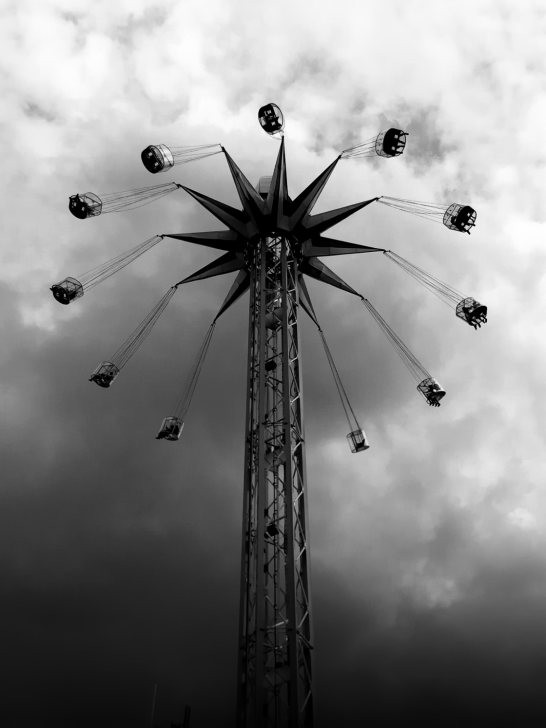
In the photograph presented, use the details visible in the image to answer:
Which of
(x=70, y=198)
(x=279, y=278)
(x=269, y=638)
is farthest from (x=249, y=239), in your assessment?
(x=269, y=638)

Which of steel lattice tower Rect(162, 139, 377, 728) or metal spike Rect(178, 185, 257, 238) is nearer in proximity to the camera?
steel lattice tower Rect(162, 139, 377, 728)

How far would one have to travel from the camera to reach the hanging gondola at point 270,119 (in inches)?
1122

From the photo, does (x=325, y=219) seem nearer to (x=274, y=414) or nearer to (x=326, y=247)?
(x=326, y=247)

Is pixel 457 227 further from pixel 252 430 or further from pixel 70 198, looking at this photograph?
pixel 70 198

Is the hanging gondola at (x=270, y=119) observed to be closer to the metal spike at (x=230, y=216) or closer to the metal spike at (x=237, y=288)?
the metal spike at (x=230, y=216)

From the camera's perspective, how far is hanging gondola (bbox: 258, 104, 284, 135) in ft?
93.5

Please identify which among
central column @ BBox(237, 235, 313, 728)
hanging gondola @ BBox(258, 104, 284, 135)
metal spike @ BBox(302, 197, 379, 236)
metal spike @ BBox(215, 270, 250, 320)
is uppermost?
hanging gondola @ BBox(258, 104, 284, 135)

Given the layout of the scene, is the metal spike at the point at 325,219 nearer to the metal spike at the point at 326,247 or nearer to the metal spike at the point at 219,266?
the metal spike at the point at 326,247

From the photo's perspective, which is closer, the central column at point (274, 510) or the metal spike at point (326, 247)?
the central column at point (274, 510)

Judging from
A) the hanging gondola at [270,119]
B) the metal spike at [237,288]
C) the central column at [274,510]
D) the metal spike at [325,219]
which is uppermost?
the hanging gondola at [270,119]

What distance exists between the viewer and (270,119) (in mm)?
28516

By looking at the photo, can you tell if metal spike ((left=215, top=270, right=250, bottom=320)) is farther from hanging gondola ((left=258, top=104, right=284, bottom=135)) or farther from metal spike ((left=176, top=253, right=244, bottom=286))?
hanging gondola ((left=258, top=104, right=284, bottom=135))

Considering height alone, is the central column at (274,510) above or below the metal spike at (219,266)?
below

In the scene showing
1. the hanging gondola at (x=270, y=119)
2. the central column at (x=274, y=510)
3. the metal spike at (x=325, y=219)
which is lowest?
the central column at (x=274, y=510)
